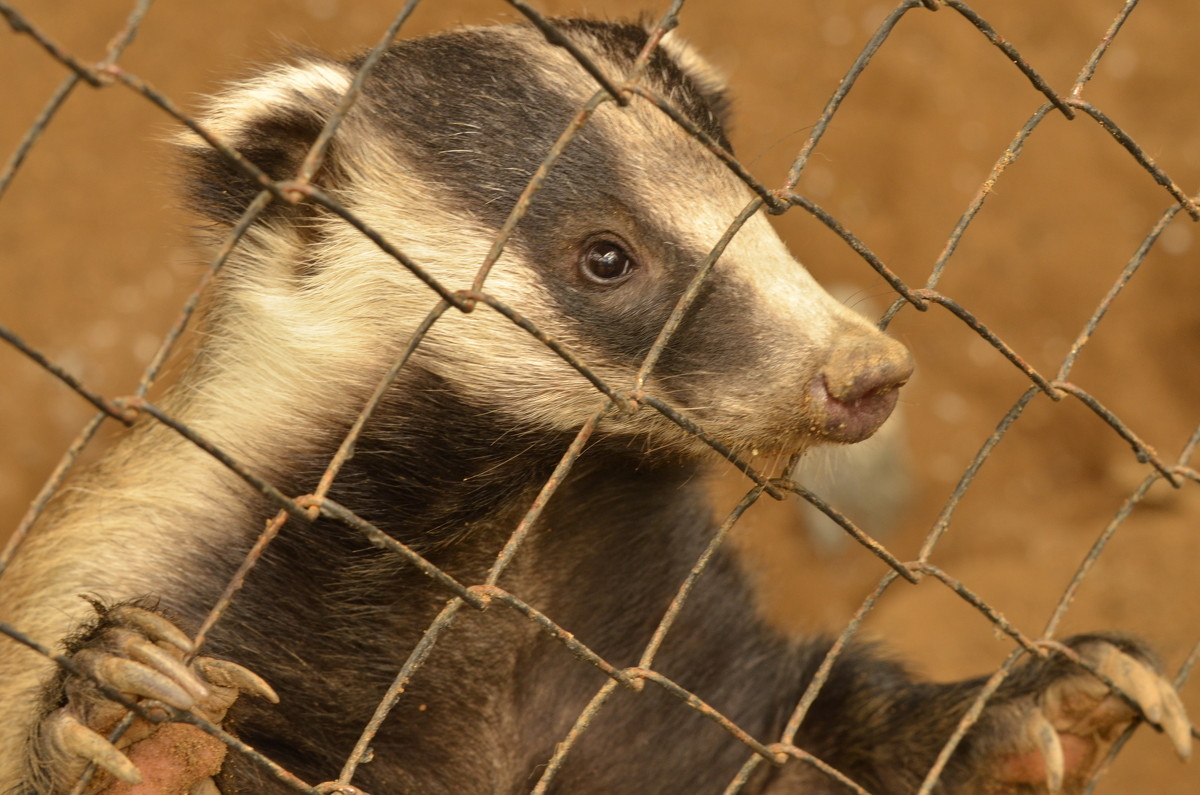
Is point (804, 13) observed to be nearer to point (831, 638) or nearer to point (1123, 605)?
point (1123, 605)

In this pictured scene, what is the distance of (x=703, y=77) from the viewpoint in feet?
10.4

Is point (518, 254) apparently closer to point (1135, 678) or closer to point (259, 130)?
point (259, 130)

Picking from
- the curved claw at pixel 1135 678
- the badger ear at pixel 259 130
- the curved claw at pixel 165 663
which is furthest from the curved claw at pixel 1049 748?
the badger ear at pixel 259 130

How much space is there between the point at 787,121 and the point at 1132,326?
6.10 ft

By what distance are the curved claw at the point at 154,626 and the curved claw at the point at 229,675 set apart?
37mm

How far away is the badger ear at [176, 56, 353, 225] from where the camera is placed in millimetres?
2381

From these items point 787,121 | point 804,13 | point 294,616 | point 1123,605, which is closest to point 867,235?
point 787,121

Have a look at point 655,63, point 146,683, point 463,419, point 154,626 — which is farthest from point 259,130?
point 146,683

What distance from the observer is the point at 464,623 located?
98.2 inches

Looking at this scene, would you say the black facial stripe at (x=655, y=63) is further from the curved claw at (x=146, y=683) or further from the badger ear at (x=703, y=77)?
the curved claw at (x=146, y=683)

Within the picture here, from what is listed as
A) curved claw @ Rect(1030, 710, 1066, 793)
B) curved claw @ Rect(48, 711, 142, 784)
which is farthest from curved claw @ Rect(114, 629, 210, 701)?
curved claw @ Rect(1030, 710, 1066, 793)

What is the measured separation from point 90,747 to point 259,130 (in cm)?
125

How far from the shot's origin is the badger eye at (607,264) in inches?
90.4

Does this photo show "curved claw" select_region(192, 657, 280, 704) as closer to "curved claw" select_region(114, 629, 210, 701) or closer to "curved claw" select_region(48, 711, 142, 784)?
"curved claw" select_region(114, 629, 210, 701)
